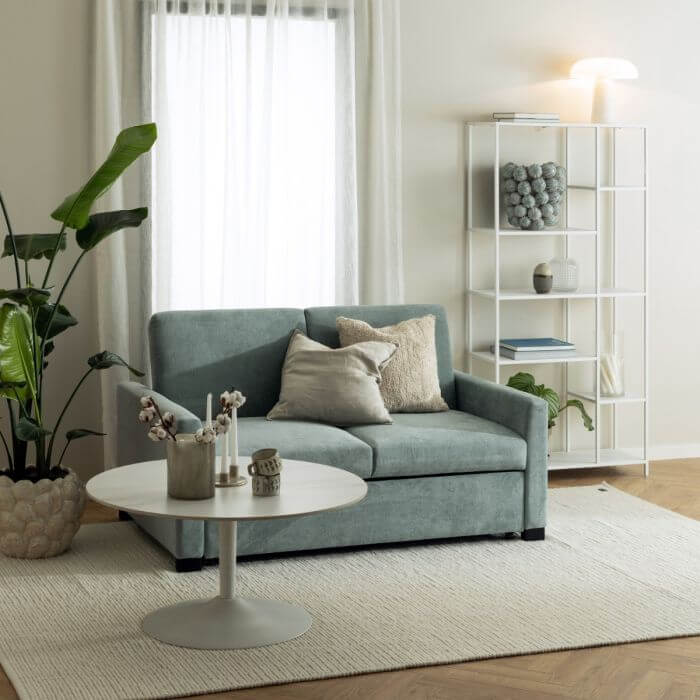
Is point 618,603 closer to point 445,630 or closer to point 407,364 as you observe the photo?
point 445,630

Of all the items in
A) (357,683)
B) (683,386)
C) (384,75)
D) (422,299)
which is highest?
(384,75)

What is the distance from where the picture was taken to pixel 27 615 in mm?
3750

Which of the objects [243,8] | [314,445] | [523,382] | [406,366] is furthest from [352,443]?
[243,8]

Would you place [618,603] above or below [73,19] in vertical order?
below

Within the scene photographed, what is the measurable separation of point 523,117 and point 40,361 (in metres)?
2.61

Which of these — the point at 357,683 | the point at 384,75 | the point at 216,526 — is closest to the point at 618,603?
the point at 357,683

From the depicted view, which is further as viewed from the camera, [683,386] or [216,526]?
[683,386]

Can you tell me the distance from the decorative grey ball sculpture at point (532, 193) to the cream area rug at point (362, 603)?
150 cm

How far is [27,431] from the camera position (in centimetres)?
420

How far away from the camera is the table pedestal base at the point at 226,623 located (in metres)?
3.50

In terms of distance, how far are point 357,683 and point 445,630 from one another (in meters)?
0.47

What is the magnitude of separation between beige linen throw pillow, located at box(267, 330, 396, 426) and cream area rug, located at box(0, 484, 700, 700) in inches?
22.1

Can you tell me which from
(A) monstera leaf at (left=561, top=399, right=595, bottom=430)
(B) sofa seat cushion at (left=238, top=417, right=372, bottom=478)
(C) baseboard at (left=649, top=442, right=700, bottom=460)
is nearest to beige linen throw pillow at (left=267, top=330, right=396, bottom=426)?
(B) sofa seat cushion at (left=238, top=417, right=372, bottom=478)

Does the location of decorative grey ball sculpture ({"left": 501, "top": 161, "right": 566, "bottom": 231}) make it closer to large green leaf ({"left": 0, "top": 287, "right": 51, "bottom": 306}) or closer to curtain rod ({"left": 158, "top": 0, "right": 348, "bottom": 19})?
curtain rod ({"left": 158, "top": 0, "right": 348, "bottom": 19})
